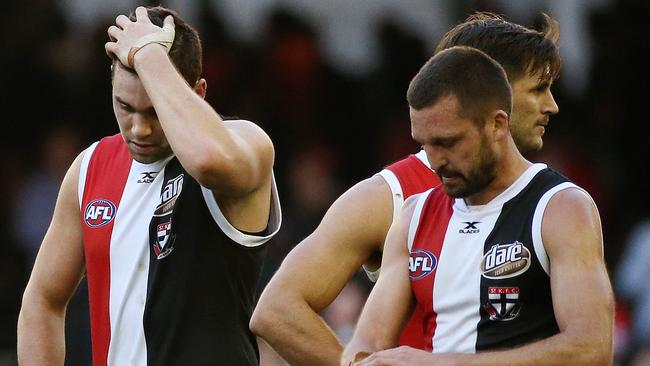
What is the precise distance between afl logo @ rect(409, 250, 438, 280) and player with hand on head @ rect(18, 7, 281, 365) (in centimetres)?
82

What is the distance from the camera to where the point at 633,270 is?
9.62 meters

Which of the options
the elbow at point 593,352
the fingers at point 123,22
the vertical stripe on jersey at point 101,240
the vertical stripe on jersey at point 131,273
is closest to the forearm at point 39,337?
the vertical stripe on jersey at point 101,240

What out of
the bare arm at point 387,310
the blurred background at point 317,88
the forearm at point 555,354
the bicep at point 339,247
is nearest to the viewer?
the forearm at point 555,354

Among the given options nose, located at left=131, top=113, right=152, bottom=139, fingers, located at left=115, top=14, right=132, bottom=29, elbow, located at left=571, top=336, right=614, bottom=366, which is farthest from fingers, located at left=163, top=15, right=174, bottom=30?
elbow, located at left=571, top=336, right=614, bottom=366

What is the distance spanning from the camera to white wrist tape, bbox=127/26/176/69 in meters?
4.71

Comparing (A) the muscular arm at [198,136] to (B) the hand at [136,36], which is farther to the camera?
(B) the hand at [136,36]

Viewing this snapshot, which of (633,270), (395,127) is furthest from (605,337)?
(395,127)

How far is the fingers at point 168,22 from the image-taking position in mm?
4863

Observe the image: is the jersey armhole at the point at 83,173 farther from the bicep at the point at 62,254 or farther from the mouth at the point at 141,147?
the mouth at the point at 141,147

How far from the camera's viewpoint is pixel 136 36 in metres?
4.79

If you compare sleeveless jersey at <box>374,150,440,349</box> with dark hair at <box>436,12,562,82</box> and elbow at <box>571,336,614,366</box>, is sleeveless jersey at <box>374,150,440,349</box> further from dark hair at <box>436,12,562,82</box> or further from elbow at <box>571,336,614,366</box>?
elbow at <box>571,336,614,366</box>

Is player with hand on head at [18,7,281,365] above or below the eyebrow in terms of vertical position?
below

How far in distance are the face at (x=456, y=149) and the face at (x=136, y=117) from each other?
1202 mm

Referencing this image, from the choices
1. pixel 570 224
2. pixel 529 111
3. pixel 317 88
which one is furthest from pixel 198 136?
pixel 317 88
